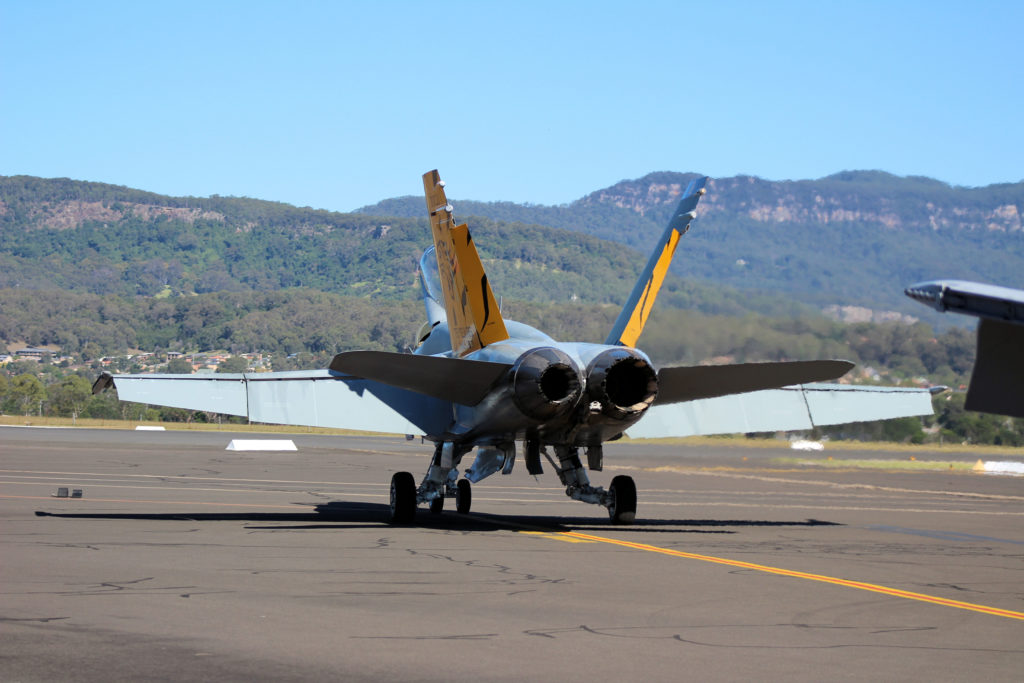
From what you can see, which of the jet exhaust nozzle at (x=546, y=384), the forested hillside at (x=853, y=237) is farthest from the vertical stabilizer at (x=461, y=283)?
the forested hillside at (x=853, y=237)

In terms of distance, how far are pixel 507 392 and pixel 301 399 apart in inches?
182

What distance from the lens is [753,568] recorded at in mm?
13820

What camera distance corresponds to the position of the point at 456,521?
2002cm

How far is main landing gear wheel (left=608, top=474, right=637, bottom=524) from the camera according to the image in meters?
19.0

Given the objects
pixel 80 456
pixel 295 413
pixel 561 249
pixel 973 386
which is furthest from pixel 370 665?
pixel 561 249

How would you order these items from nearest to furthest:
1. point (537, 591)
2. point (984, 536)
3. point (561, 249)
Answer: point (537, 591) → point (984, 536) → point (561, 249)

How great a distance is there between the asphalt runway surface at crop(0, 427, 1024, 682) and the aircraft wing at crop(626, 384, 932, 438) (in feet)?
5.83

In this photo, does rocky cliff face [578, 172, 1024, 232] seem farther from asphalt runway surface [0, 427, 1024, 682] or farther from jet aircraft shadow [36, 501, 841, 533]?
jet aircraft shadow [36, 501, 841, 533]

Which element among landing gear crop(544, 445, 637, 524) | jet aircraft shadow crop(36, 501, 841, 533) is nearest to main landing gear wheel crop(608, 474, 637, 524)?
landing gear crop(544, 445, 637, 524)

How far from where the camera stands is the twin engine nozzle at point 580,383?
1623 centimetres

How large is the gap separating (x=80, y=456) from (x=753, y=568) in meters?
35.4

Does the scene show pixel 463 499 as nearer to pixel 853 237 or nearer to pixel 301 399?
pixel 301 399

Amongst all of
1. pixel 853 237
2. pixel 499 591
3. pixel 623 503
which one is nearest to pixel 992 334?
pixel 499 591

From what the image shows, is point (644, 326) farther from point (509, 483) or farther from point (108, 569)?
point (509, 483)
